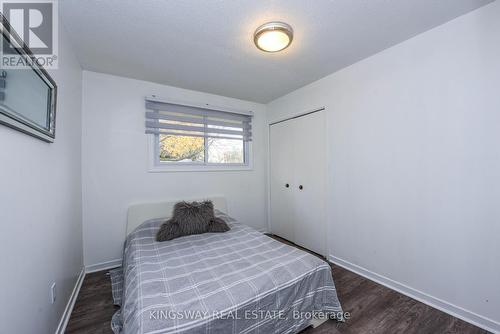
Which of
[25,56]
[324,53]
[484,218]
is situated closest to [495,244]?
[484,218]

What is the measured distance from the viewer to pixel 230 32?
5.69 ft

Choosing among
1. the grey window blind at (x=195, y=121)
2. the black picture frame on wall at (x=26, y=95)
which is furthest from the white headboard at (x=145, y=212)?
the black picture frame on wall at (x=26, y=95)

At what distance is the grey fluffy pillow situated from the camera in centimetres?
212

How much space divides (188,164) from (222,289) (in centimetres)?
201

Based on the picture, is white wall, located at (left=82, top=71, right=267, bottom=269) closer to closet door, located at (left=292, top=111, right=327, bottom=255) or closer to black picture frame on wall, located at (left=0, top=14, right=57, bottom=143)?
black picture frame on wall, located at (left=0, top=14, right=57, bottom=143)

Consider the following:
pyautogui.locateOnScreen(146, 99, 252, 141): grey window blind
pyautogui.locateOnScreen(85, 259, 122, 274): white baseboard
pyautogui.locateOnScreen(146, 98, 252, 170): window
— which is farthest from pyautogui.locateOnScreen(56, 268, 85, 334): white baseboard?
pyautogui.locateOnScreen(146, 99, 252, 141): grey window blind

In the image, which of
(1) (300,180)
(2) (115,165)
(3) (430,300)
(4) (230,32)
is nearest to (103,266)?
(2) (115,165)

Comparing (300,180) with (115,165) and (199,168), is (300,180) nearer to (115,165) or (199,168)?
(199,168)

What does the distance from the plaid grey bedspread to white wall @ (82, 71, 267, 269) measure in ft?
2.71

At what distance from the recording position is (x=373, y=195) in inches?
85.4

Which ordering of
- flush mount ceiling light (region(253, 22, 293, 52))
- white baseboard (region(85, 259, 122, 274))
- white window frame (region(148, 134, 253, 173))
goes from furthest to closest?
white window frame (region(148, 134, 253, 173)), white baseboard (region(85, 259, 122, 274)), flush mount ceiling light (region(253, 22, 293, 52))

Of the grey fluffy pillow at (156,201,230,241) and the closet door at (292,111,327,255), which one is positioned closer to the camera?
the grey fluffy pillow at (156,201,230,241)

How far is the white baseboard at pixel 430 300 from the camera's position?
1.49m

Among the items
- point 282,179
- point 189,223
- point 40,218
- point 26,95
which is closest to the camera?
point 26,95
